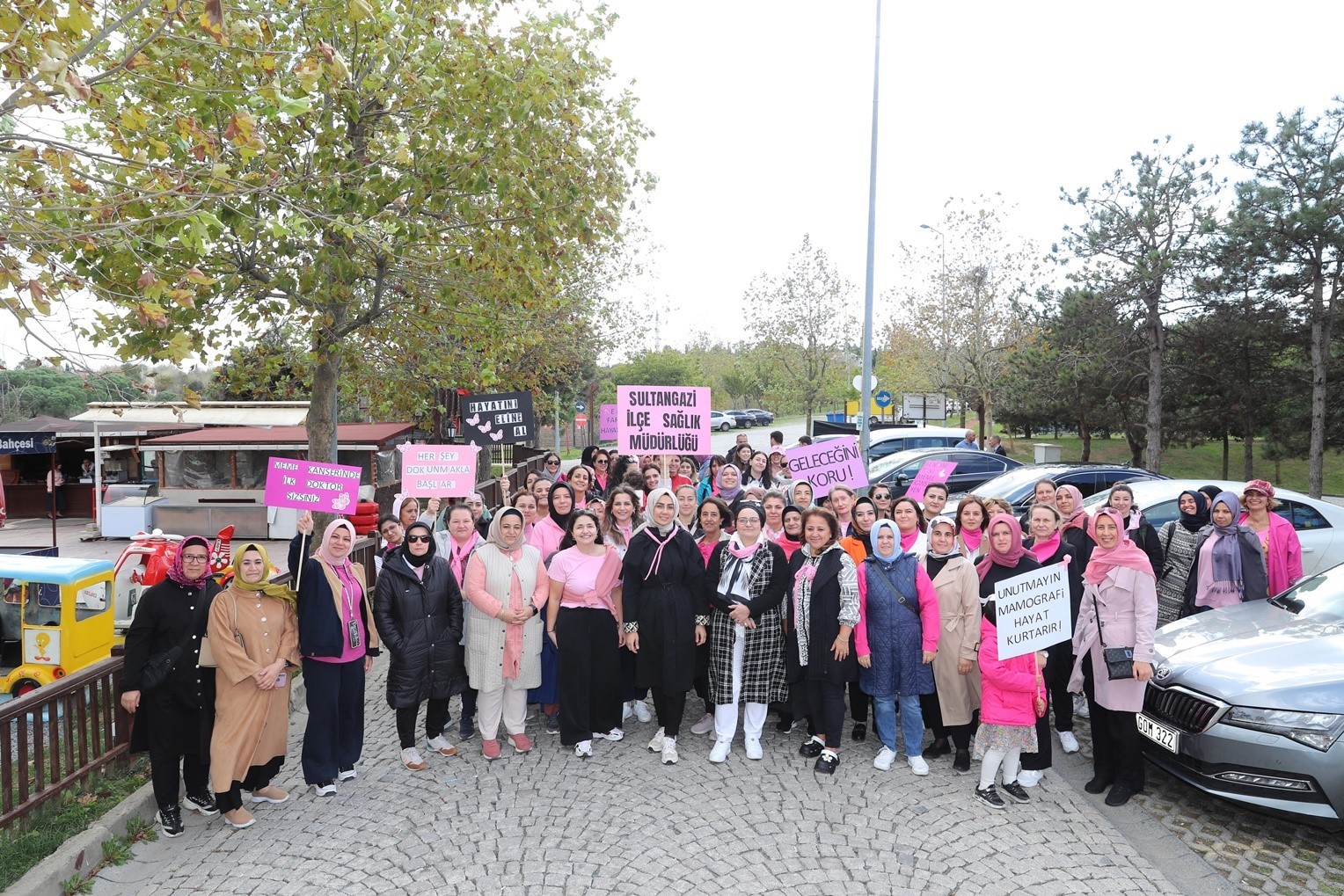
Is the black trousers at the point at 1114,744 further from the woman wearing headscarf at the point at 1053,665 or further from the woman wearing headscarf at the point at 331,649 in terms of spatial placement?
the woman wearing headscarf at the point at 331,649

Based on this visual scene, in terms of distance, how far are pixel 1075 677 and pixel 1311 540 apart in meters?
6.26

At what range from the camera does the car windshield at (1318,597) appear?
6031mm

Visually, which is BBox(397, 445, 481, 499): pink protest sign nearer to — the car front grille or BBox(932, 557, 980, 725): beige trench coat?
BBox(932, 557, 980, 725): beige trench coat

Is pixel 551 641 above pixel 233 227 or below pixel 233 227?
below

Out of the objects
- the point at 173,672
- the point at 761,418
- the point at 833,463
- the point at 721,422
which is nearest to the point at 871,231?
the point at 833,463

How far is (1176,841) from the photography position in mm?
5031

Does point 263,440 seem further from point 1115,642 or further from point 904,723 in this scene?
point 1115,642

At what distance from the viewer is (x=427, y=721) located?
6320 mm

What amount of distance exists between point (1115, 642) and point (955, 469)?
1208 centimetres

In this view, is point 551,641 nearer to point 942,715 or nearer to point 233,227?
point 942,715

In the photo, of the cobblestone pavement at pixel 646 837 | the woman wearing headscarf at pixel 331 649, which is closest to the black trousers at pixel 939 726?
the cobblestone pavement at pixel 646 837

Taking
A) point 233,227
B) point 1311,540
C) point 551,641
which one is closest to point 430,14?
point 233,227

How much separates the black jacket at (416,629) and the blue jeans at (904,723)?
9.75 ft

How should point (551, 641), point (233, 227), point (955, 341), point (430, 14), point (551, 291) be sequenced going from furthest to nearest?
point (955, 341) → point (551, 291) → point (430, 14) → point (233, 227) → point (551, 641)
